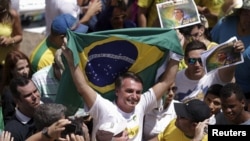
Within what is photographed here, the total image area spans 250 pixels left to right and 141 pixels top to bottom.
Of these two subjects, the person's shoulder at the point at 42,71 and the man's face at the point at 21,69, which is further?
the person's shoulder at the point at 42,71

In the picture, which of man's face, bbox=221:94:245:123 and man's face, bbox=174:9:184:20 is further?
man's face, bbox=174:9:184:20

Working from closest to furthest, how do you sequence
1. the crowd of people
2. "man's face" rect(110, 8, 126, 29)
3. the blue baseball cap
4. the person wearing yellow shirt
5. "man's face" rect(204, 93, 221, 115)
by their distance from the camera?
the person wearing yellow shirt < the crowd of people < "man's face" rect(204, 93, 221, 115) < the blue baseball cap < "man's face" rect(110, 8, 126, 29)

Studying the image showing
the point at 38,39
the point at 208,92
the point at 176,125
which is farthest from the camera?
the point at 38,39

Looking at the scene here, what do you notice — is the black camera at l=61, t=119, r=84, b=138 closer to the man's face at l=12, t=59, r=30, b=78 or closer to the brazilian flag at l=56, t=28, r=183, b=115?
the brazilian flag at l=56, t=28, r=183, b=115

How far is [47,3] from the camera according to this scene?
10.6m

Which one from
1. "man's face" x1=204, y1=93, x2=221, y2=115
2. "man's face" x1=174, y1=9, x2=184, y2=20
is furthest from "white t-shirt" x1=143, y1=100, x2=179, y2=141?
"man's face" x1=174, y1=9, x2=184, y2=20

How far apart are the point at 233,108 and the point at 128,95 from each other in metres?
0.91

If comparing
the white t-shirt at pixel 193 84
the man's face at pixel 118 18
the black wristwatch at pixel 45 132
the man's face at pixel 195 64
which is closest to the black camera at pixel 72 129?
the black wristwatch at pixel 45 132

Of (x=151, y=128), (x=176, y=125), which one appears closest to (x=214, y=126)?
(x=176, y=125)

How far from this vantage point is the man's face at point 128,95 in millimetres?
7871

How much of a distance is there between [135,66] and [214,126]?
131 centimetres

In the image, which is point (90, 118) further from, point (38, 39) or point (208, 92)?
point (38, 39)

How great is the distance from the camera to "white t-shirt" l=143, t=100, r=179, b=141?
8.40 meters

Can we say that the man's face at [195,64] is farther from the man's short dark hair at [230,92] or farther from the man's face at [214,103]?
the man's short dark hair at [230,92]
